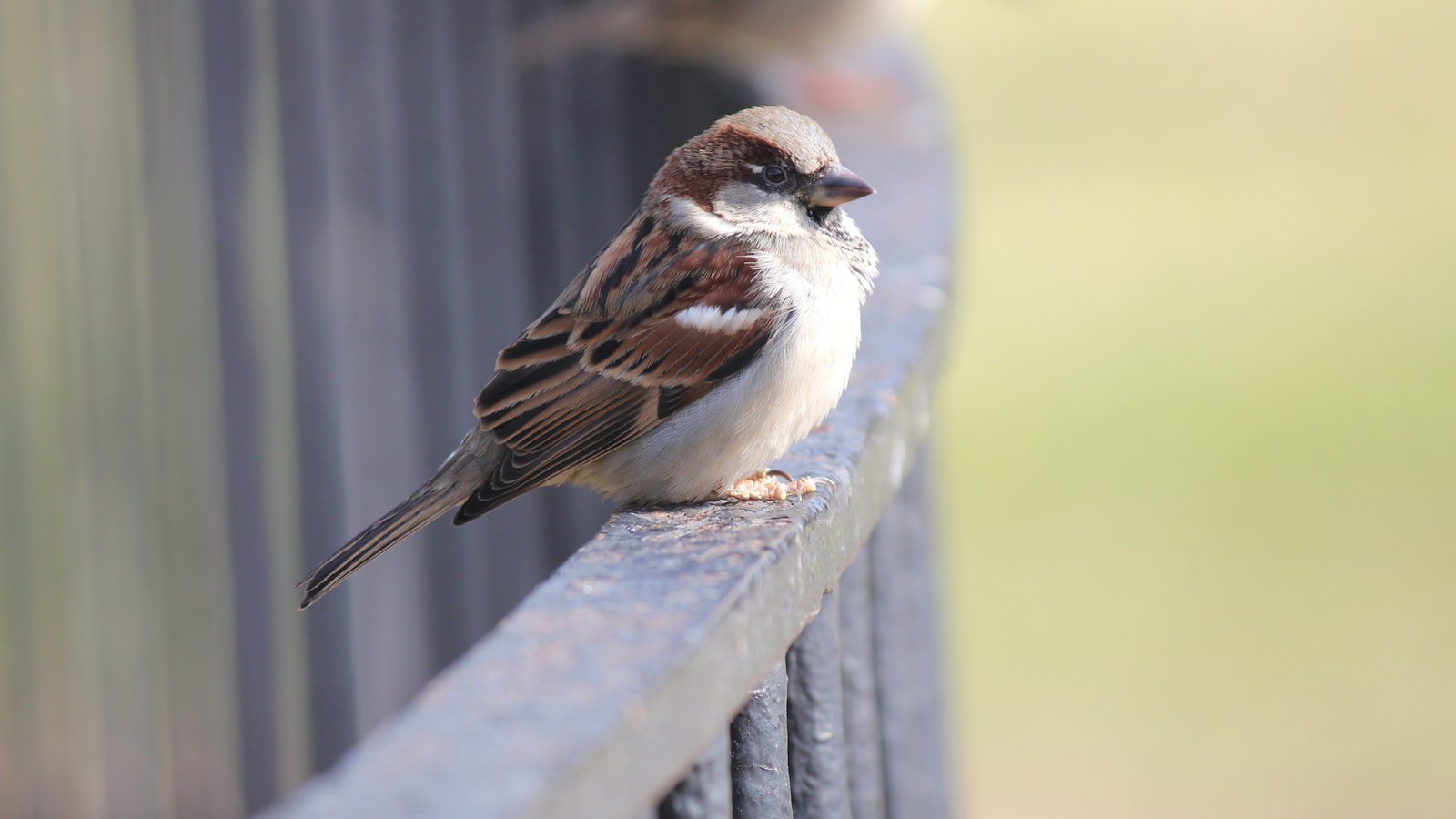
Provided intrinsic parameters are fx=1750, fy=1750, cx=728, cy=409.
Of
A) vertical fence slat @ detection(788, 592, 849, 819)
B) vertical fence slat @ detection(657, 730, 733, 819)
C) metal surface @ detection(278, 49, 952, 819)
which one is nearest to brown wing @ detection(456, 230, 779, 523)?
metal surface @ detection(278, 49, 952, 819)

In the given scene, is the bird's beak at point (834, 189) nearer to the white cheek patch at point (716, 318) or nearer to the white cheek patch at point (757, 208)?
the white cheek patch at point (757, 208)

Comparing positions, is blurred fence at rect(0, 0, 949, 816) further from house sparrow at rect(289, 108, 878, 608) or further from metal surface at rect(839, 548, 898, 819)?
metal surface at rect(839, 548, 898, 819)

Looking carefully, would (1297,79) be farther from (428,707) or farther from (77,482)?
(428,707)

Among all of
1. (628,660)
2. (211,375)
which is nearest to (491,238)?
(211,375)

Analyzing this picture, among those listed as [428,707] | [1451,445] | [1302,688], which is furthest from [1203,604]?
[428,707]

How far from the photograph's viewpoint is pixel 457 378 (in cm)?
326

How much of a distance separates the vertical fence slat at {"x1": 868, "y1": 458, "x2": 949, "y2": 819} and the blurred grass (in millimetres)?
3140

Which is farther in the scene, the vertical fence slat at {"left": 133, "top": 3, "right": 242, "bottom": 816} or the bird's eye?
the vertical fence slat at {"left": 133, "top": 3, "right": 242, "bottom": 816}

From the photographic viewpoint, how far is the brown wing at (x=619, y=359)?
217cm

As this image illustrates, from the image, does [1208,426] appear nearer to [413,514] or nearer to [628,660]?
[413,514]

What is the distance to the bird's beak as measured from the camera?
2.31m

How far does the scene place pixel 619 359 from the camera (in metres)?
2.21

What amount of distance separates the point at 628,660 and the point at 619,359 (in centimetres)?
113

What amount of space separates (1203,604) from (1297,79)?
1005cm
